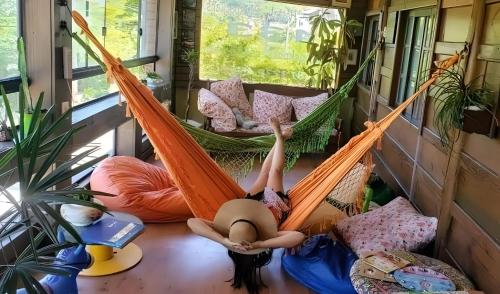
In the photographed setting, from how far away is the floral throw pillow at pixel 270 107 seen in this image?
5.06 m

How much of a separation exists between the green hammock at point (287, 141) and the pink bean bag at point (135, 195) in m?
0.40

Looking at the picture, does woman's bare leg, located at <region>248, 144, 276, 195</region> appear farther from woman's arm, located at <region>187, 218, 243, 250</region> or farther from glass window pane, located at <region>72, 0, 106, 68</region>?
glass window pane, located at <region>72, 0, 106, 68</region>

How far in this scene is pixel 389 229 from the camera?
8.30 feet

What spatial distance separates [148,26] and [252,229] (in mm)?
3206

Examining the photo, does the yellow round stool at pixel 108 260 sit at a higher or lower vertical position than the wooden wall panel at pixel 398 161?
lower

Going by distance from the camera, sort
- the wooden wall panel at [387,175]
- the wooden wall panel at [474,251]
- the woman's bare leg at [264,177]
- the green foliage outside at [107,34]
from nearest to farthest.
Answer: the wooden wall panel at [474,251] < the woman's bare leg at [264,177] < the green foliage outside at [107,34] < the wooden wall panel at [387,175]

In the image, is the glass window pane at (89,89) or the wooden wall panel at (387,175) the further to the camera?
the wooden wall panel at (387,175)

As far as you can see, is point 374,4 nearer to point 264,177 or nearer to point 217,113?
point 217,113

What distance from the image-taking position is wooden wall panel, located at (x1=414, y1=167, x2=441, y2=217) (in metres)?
2.57

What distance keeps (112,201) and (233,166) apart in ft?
2.73

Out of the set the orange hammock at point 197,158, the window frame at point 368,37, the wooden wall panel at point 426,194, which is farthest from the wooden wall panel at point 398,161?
the window frame at point 368,37

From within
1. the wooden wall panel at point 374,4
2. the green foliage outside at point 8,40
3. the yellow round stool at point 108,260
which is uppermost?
the wooden wall panel at point 374,4

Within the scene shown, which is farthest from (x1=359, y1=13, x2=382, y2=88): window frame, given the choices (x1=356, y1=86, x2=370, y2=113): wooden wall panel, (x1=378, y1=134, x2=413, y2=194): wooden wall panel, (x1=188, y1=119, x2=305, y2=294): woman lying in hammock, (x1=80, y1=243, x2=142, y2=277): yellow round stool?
(x1=80, y1=243, x2=142, y2=277): yellow round stool

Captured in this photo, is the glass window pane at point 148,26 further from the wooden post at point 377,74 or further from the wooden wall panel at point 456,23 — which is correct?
the wooden wall panel at point 456,23
